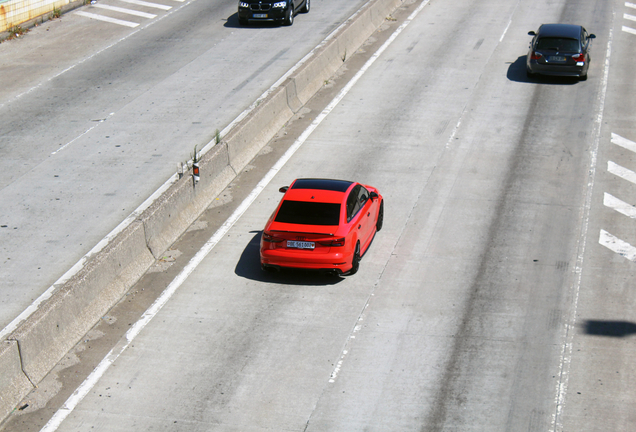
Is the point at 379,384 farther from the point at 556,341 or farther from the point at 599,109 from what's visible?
the point at 599,109

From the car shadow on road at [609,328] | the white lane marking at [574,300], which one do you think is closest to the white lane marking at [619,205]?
the white lane marking at [574,300]

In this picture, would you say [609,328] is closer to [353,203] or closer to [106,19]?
[353,203]

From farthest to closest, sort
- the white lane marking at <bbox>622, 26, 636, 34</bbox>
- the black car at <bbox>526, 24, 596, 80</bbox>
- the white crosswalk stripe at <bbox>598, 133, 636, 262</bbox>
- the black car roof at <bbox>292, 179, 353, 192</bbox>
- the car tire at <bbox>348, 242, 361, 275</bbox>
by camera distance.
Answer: the white lane marking at <bbox>622, 26, 636, 34</bbox>
the black car at <bbox>526, 24, 596, 80</bbox>
the white crosswalk stripe at <bbox>598, 133, 636, 262</bbox>
the black car roof at <bbox>292, 179, 353, 192</bbox>
the car tire at <bbox>348, 242, 361, 275</bbox>

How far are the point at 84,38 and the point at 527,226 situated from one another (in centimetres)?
2004


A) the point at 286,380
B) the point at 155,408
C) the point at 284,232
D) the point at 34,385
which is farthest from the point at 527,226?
the point at 34,385

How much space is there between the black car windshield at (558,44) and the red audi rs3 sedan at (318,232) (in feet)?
41.3

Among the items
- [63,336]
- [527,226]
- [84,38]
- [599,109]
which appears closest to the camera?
[63,336]

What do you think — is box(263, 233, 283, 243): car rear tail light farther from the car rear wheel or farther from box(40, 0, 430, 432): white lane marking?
box(40, 0, 430, 432): white lane marking

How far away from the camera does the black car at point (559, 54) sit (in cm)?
2382

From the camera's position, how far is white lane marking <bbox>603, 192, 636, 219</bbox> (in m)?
16.2

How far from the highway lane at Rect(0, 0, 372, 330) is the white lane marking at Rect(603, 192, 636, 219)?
978 centimetres

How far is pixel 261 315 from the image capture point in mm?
12719

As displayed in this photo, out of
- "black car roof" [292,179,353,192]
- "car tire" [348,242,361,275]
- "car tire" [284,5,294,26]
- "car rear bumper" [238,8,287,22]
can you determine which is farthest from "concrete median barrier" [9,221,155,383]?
"car tire" [284,5,294,26]

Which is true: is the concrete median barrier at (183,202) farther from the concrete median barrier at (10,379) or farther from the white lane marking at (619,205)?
the white lane marking at (619,205)
